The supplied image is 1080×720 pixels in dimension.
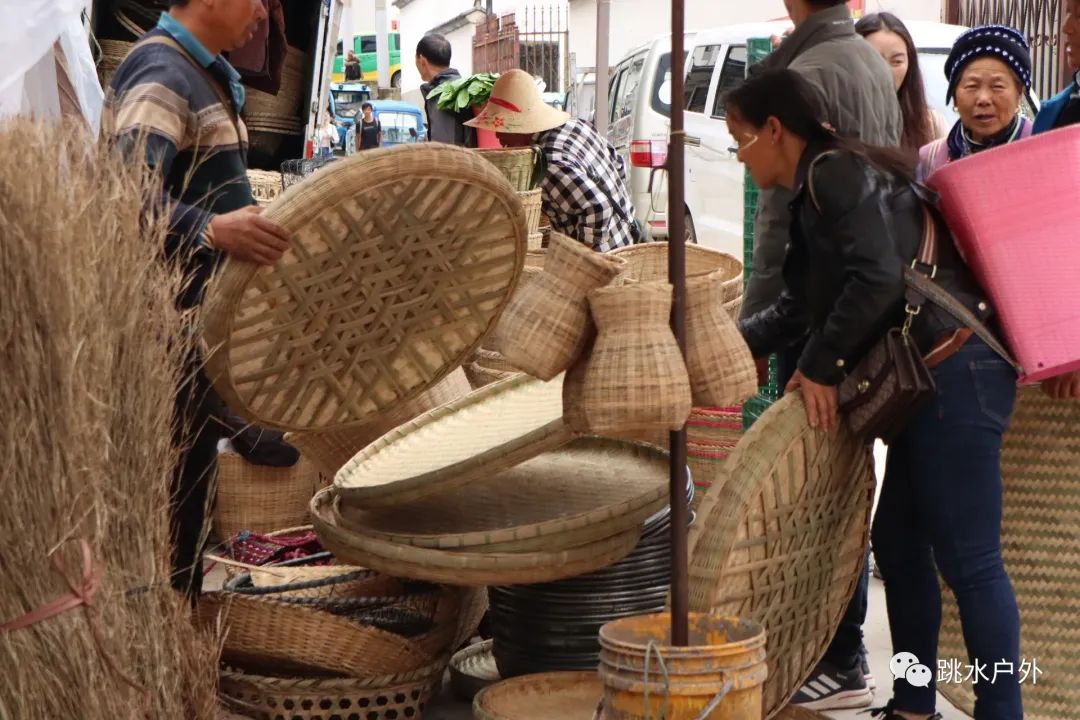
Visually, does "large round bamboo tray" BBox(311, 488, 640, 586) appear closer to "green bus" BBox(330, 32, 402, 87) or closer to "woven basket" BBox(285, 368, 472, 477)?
"woven basket" BBox(285, 368, 472, 477)

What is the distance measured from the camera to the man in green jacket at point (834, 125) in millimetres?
3203

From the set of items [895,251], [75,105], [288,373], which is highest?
[75,105]

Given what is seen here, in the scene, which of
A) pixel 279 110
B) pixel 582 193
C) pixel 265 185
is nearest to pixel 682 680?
pixel 582 193

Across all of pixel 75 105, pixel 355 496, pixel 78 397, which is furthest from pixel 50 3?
pixel 78 397

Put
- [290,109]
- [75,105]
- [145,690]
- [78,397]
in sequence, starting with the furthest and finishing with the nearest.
Answer: [290,109]
[75,105]
[145,690]
[78,397]

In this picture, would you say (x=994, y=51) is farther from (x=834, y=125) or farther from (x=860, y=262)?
(x=860, y=262)

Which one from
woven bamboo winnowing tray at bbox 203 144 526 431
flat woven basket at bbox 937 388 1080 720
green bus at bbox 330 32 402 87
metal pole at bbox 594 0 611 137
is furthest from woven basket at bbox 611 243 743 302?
green bus at bbox 330 32 402 87

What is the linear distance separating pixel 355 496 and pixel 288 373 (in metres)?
0.31

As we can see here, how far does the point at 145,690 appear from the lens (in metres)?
2.20

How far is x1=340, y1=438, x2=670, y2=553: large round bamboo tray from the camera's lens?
9.43ft

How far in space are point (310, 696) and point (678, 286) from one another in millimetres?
1148

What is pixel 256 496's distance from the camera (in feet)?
14.7

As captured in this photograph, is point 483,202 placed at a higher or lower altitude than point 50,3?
lower

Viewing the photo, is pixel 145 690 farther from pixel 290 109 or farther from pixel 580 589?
pixel 290 109
